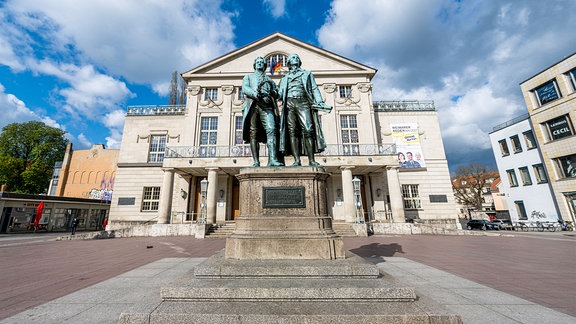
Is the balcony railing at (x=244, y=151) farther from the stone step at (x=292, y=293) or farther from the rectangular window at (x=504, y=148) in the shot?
the rectangular window at (x=504, y=148)

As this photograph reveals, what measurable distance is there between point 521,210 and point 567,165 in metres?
6.27

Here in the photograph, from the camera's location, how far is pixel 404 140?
926 inches

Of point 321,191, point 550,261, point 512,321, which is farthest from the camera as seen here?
point 550,261

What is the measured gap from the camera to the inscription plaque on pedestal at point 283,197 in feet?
14.0

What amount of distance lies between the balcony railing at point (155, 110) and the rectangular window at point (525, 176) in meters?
35.9

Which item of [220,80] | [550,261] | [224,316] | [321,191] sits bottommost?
[550,261]

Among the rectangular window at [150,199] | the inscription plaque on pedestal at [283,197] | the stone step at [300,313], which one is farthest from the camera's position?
the rectangular window at [150,199]

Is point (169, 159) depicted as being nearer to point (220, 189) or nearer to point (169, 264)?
point (220, 189)

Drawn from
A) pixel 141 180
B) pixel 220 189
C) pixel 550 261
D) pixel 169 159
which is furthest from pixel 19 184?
pixel 550 261

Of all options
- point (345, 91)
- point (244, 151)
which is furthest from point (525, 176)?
point (244, 151)

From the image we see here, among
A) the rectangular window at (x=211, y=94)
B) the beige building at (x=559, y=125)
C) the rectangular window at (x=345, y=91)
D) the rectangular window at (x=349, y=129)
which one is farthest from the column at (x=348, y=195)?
the beige building at (x=559, y=125)

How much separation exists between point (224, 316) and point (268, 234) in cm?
160

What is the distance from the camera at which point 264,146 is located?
18797mm

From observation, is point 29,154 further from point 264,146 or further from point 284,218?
point 284,218
